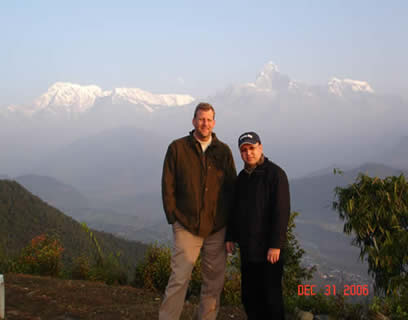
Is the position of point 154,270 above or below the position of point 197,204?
below

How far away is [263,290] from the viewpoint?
3.39 meters

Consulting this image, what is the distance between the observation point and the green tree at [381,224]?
6734 mm

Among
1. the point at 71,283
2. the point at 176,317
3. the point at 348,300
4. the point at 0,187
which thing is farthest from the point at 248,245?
the point at 0,187

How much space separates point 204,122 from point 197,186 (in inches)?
25.1

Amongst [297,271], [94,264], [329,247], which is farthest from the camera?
[329,247]

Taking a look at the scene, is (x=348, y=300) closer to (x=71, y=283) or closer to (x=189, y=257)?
(x=189, y=257)

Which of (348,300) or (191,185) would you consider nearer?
(191,185)

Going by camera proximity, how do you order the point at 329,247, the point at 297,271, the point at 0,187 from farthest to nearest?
the point at 329,247 < the point at 0,187 < the point at 297,271

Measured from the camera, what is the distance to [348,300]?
17.0ft

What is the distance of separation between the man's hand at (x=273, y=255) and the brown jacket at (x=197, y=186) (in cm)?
59

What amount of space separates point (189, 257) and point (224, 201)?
66 centimetres

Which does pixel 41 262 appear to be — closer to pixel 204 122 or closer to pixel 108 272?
pixel 108 272
